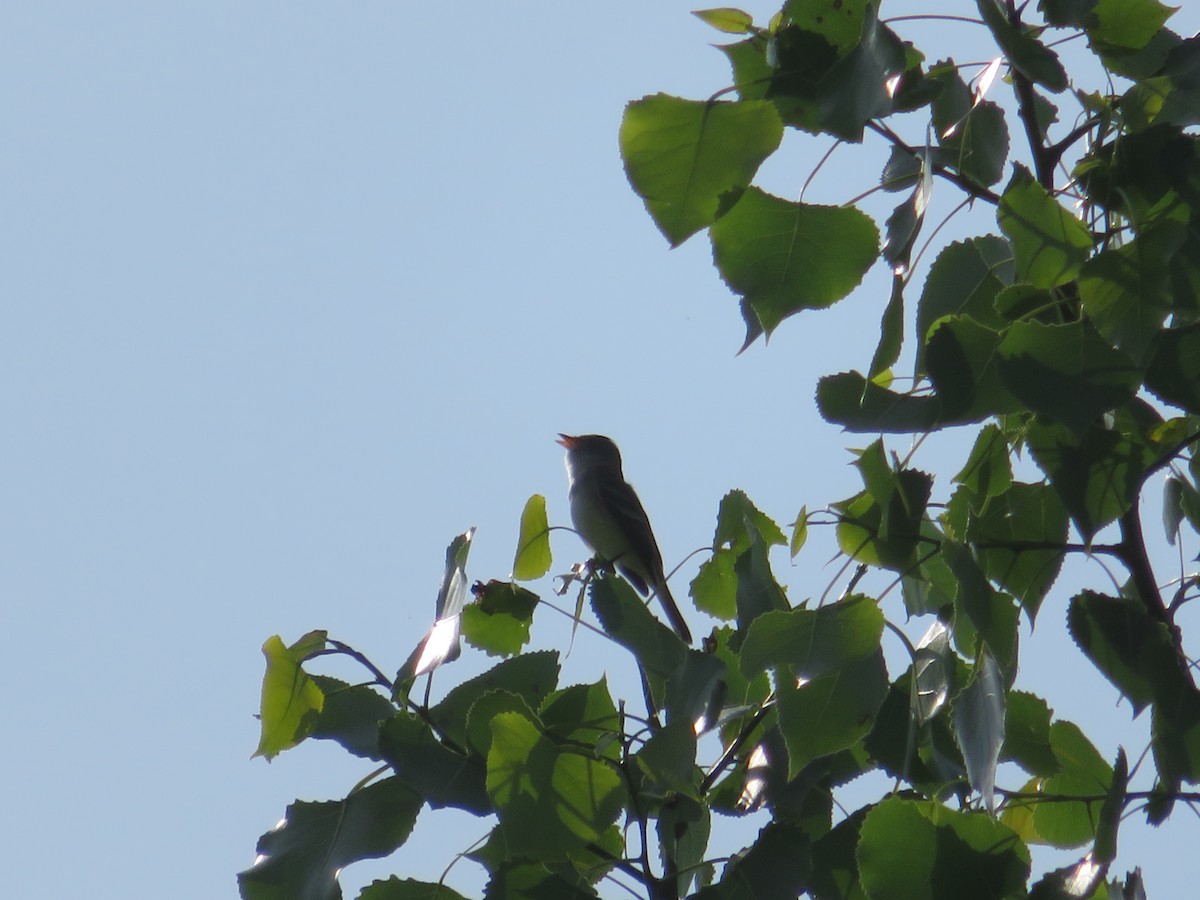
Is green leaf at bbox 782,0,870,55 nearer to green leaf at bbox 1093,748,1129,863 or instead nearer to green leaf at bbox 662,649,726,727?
green leaf at bbox 662,649,726,727

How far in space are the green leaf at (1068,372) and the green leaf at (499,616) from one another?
1105mm

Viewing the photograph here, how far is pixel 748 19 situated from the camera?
1.77 m

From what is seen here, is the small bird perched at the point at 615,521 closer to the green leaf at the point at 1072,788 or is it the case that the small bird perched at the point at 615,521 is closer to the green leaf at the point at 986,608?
the green leaf at the point at 1072,788

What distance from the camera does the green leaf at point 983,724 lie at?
147cm

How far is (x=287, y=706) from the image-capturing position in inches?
79.2

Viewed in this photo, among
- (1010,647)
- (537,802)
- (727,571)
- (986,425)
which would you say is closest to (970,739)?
(1010,647)

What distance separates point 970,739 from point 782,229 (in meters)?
0.72

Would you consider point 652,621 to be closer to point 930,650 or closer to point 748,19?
point 930,650

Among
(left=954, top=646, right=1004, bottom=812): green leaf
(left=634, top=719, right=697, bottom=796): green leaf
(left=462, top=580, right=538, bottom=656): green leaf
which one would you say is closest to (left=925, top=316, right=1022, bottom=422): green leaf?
(left=954, top=646, right=1004, bottom=812): green leaf

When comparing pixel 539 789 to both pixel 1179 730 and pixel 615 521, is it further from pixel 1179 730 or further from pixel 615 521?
pixel 615 521

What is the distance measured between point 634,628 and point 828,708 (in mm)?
383

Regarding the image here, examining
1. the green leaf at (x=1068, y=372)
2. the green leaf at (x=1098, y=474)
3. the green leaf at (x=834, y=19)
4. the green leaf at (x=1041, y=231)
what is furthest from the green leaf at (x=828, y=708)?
the green leaf at (x=834, y=19)

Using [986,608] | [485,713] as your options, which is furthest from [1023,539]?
[485,713]

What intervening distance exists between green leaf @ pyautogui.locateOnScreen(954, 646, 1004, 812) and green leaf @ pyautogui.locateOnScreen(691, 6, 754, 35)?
0.95 metres
